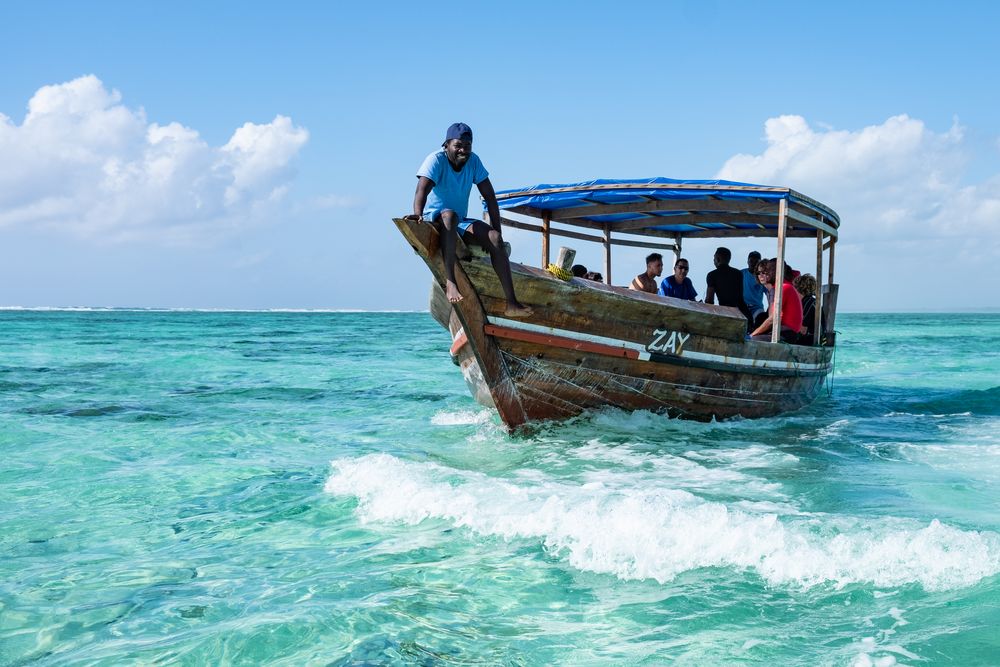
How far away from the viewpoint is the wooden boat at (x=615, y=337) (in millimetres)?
7090

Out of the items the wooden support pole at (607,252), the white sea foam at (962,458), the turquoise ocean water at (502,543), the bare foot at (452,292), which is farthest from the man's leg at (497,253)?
the wooden support pole at (607,252)

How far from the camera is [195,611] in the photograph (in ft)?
12.6

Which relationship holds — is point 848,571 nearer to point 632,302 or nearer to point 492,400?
point 632,302

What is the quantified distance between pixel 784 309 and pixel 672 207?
5.85 ft

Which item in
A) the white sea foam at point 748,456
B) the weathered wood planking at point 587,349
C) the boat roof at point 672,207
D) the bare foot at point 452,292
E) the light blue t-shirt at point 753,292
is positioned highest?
the boat roof at point 672,207

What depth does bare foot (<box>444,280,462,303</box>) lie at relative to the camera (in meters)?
6.60

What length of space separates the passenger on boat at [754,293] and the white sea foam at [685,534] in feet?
15.6

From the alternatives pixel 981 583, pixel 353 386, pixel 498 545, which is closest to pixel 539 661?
pixel 498 545

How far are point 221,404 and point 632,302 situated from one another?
7270 mm

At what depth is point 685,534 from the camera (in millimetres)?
4621

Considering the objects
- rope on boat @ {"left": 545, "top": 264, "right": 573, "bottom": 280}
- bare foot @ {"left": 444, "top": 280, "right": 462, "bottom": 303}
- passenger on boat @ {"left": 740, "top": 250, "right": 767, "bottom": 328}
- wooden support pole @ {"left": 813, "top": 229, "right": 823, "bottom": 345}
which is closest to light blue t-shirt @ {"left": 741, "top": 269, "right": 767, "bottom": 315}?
passenger on boat @ {"left": 740, "top": 250, "right": 767, "bottom": 328}

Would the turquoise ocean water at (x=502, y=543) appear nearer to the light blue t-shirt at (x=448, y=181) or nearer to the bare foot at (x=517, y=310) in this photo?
the bare foot at (x=517, y=310)

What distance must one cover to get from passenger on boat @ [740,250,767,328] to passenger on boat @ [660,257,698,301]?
836mm

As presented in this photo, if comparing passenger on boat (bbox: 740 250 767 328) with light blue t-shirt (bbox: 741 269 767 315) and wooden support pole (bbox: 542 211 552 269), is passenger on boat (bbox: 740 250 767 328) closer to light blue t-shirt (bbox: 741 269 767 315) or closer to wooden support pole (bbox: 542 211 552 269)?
light blue t-shirt (bbox: 741 269 767 315)
